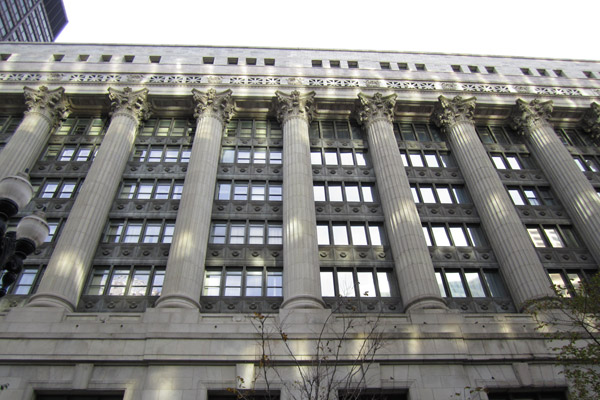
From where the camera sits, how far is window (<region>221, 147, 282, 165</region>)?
2981cm

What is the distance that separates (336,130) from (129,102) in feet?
47.2

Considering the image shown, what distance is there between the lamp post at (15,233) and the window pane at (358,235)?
16603mm

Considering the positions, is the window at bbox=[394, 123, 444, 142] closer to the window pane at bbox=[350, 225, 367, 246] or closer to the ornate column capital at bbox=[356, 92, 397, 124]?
the ornate column capital at bbox=[356, 92, 397, 124]

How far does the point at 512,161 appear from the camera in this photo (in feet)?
103

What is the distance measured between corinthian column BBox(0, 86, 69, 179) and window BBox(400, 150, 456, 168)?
76.7ft

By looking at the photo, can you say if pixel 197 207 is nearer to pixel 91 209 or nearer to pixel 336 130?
pixel 91 209

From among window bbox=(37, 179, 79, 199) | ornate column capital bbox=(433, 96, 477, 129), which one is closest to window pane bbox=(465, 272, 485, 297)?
ornate column capital bbox=(433, 96, 477, 129)

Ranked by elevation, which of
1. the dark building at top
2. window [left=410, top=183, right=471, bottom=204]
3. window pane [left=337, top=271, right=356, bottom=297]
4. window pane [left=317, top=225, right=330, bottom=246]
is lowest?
window pane [left=337, top=271, right=356, bottom=297]

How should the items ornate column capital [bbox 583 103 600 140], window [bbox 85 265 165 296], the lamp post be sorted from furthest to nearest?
ornate column capital [bbox 583 103 600 140] → window [bbox 85 265 165 296] → the lamp post

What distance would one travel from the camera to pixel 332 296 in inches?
899

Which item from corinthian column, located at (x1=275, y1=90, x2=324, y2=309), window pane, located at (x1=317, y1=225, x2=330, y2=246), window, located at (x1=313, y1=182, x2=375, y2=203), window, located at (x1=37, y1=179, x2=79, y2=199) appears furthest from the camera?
window, located at (x1=313, y1=182, x2=375, y2=203)

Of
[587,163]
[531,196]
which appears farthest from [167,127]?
[587,163]

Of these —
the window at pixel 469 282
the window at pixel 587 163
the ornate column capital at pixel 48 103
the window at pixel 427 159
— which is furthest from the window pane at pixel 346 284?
the ornate column capital at pixel 48 103

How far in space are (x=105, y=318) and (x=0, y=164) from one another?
12.8m
